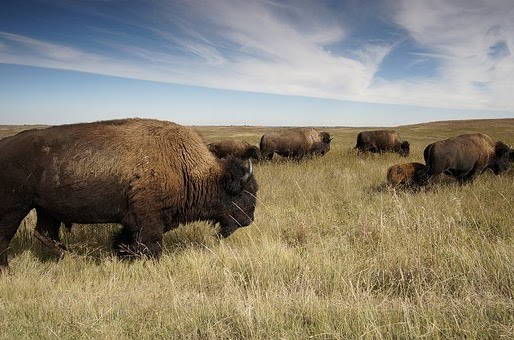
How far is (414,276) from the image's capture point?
4.08 meters

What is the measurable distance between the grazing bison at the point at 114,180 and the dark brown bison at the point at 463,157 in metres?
6.95

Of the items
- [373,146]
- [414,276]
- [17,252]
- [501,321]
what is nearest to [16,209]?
[17,252]

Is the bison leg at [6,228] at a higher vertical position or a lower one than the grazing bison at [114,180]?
lower

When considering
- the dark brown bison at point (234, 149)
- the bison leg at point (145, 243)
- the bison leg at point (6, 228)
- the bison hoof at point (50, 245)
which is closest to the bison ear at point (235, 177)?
the bison leg at point (145, 243)

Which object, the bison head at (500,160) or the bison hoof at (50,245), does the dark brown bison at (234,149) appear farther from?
the bison hoof at (50,245)

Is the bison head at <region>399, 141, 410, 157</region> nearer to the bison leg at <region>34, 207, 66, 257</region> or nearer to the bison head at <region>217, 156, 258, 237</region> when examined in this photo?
the bison head at <region>217, 156, 258, 237</region>

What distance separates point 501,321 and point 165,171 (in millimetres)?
4225

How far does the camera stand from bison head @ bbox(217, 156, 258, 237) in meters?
5.82

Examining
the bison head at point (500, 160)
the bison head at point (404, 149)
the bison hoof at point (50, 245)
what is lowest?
the bison hoof at point (50, 245)

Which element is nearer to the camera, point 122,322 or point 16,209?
point 122,322

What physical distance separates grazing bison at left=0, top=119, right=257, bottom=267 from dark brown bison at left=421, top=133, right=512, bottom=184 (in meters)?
6.95

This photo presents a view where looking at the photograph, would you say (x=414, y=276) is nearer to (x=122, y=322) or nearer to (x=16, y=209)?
(x=122, y=322)

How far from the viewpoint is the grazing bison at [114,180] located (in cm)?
480

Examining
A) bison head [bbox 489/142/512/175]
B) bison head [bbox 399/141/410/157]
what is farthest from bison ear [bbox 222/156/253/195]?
bison head [bbox 399/141/410/157]
